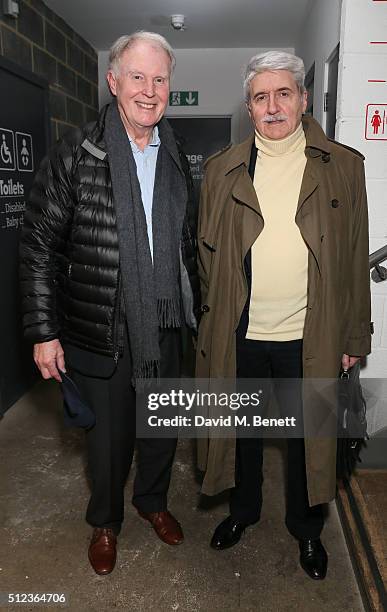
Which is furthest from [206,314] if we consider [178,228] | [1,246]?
[1,246]

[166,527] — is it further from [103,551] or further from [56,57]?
[56,57]

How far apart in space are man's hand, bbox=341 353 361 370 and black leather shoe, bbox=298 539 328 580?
2.05ft

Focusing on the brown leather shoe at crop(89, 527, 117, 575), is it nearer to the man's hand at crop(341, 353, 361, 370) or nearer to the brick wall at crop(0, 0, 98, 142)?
the man's hand at crop(341, 353, 361, 370)

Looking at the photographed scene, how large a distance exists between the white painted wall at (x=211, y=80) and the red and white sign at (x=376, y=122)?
2.87 metres

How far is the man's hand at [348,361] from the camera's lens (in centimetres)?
169

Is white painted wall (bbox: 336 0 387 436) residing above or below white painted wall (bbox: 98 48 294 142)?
below

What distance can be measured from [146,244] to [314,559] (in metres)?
1.20

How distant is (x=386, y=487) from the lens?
206 centimetres

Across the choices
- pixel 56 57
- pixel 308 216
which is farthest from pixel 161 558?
pixel 56 57

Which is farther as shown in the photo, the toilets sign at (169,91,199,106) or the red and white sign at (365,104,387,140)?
the toilets sign at (169,91,199,106)

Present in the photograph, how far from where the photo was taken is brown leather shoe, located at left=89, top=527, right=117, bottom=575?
1.72 metres

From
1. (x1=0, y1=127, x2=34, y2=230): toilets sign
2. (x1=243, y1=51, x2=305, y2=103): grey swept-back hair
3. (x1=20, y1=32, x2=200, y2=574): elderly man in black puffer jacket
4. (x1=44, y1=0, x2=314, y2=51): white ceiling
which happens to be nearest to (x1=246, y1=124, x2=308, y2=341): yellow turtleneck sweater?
(x1=243, y1=51, x2=305, y2=103): grey swept-back hair

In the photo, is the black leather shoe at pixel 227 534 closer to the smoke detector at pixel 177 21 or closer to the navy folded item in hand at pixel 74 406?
the navy folded item in hand at pixel 74 406

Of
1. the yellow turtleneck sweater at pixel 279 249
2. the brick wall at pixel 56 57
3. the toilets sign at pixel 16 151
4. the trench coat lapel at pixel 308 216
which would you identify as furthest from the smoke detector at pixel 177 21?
the trench coat lapel at pixel 308 216
